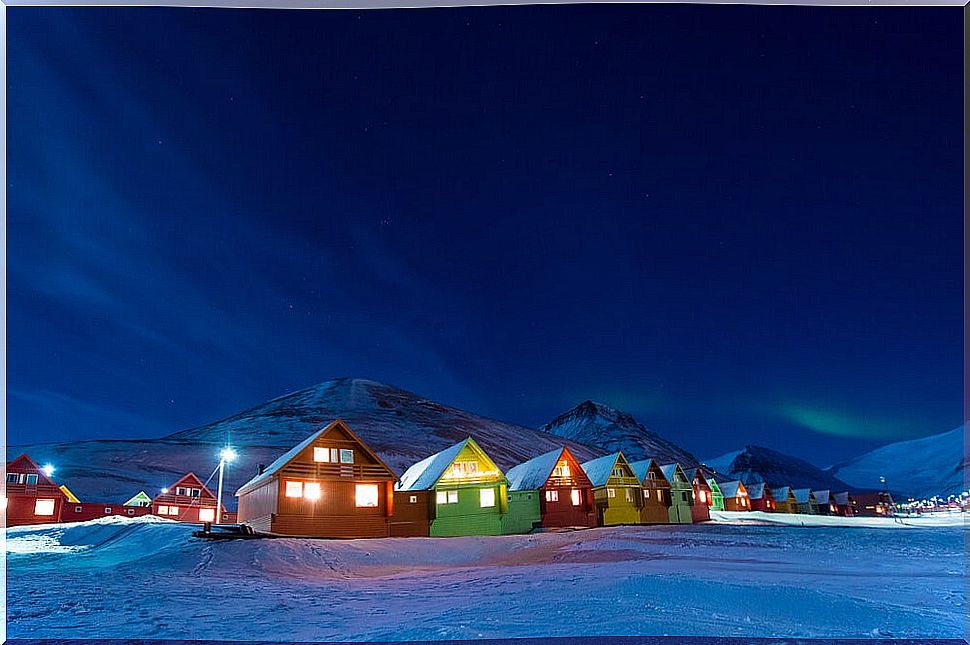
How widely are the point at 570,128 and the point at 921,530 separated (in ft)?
26.1

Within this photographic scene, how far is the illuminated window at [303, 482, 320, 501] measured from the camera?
10422 mm

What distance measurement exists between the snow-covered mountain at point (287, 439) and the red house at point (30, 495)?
1.12 ft

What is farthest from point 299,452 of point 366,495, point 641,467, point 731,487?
point 731,487

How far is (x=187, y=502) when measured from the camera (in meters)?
12.2

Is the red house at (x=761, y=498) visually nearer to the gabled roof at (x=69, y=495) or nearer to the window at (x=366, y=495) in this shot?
the window at (x=366, y=495)

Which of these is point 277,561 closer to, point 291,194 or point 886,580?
point 291,194

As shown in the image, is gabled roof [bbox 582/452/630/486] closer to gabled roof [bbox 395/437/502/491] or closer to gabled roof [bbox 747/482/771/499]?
gabled roof [bbox 395/437/502/491]

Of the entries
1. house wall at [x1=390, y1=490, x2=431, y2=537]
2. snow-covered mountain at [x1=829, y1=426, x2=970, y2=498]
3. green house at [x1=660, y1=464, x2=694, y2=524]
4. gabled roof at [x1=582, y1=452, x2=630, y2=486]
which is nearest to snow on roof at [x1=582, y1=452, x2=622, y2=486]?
gabled roof at [x1=582, y1=452, x2=630, y2=486]

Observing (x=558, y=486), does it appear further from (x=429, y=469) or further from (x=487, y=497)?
(x=429, y=469)

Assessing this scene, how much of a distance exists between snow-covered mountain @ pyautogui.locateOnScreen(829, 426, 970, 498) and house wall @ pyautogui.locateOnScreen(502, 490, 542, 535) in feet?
17.2

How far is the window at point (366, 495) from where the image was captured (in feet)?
34.9

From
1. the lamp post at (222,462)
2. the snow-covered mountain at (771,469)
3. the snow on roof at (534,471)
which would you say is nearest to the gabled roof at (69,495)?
the lamp post at (222,462)

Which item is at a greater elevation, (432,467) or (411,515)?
(432,467)

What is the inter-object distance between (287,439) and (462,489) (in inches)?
105
